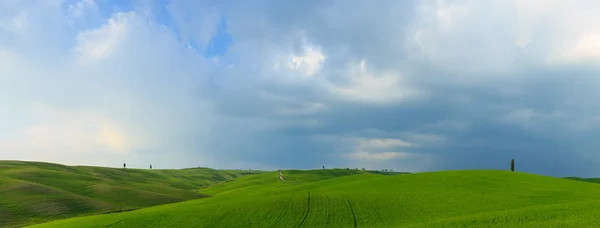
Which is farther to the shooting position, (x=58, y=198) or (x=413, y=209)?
(x=58, y=198)

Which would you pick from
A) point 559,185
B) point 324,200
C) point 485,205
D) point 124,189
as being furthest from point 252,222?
point 124,189

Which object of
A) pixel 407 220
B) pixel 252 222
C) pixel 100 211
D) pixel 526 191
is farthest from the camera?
pixel 100 211

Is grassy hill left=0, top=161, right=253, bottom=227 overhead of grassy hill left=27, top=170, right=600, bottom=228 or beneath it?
beneath

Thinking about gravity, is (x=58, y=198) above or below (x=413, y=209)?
below

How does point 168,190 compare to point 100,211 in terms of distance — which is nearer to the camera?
point 100,211

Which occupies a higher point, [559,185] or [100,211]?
[559,185]

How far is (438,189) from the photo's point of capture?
5922 cm

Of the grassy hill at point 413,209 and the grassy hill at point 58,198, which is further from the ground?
the grassy hill at point 413,209

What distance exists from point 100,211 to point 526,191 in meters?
75.6

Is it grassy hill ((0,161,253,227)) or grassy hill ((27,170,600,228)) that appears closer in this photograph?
grassy hill ((27,170,600,228))

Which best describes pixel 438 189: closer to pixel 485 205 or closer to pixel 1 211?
pixel 485 205

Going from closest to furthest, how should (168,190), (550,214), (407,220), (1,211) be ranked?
1. (550,214)
2. (407,220)
3. (1,211)
4. (168,190)

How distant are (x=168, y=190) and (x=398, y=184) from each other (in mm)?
67910

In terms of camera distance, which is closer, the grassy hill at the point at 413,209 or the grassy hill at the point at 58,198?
the grassy hill at the point at 413,209
